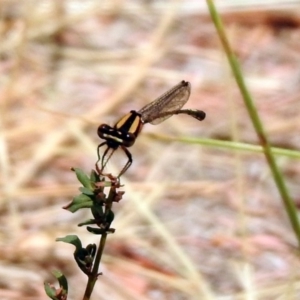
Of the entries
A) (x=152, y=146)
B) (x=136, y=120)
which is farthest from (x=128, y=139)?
(x=152, y=146)

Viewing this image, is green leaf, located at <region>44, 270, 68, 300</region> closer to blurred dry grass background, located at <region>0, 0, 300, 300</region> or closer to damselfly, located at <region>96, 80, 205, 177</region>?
damselfly, located at <region>96, 80, 205, 177</region>

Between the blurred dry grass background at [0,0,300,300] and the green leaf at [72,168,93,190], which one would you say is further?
the blurred dry grass background at [0,0,300,300]

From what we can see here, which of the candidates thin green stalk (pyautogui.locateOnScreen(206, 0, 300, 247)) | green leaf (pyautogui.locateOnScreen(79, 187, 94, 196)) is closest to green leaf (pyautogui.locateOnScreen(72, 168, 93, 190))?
green leaf (pyautogui.locateOnScreen(79, 187, 94, 196))

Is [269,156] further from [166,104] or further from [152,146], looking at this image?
[152,146]

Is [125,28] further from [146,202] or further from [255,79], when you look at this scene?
[146,202]

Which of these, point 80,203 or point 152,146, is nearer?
point 80,203

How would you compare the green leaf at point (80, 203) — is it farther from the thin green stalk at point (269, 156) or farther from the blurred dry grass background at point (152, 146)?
the blurred dry grass background at point (152, 146)
